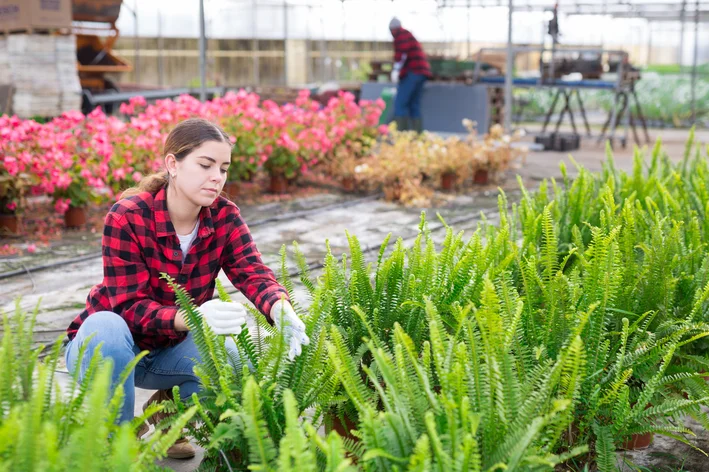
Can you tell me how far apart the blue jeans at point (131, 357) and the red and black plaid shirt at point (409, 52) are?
8544 millimetres

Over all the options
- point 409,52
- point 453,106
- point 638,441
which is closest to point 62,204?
point 638,441

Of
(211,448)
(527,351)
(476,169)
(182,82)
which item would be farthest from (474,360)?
(182,82)

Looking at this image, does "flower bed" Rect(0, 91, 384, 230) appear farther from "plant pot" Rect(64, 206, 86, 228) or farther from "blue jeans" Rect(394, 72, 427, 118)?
"blue jeans" Rect(394, 72, 427, 118)

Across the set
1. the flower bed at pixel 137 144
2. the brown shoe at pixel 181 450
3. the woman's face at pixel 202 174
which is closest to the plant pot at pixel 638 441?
the brown shoe at pixel 181 450

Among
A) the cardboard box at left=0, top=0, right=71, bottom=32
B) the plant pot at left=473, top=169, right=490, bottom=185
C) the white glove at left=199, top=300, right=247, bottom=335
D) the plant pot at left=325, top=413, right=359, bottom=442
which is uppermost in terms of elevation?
the cardboard box at left=0, top=0, right=71, bottom=32

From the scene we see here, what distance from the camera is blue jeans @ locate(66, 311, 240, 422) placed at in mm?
2090

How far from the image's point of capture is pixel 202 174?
229 cm

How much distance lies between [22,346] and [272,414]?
0.56 meters

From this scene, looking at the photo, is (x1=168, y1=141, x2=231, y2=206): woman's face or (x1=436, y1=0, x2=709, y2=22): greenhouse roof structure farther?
(x1=436, y1=0, x2=709, y2=22): greenhouse roof structure

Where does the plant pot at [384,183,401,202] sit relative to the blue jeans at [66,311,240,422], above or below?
below

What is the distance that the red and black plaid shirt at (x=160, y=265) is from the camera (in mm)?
2246

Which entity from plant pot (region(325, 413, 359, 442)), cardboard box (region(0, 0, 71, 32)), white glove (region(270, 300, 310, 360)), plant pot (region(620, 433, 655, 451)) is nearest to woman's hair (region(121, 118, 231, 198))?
white glove (region(270, 300, 310, 360))

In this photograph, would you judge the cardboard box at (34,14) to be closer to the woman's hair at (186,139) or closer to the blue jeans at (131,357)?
the woman's hair at (186,139)

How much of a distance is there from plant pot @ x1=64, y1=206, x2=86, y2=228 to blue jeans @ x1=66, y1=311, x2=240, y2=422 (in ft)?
11.5
